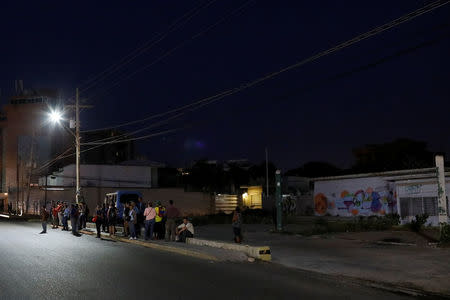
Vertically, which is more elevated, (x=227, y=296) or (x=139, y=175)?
(x=139, y=175)

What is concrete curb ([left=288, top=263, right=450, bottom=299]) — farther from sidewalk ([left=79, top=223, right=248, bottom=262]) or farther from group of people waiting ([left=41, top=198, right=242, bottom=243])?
group of people waiting ([left=41, top=198, right=242, bottom=243])

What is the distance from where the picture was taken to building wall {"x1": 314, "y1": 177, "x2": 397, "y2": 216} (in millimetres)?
31094

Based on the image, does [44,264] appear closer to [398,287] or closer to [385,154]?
[398,287]

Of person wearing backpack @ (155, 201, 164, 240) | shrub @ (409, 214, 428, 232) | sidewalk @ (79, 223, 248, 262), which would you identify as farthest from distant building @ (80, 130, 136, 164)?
sidewalk @ (79, 223, 248, 262)

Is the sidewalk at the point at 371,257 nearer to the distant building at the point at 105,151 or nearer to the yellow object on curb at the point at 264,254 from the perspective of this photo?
the yellow object on curb at the point at 264,254

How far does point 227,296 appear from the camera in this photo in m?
9.09

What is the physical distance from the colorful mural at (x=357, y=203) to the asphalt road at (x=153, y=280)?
18919 mm

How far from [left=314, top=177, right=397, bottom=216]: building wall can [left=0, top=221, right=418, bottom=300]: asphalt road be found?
19.0 m

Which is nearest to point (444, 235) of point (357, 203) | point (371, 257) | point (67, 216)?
point (371, 257)

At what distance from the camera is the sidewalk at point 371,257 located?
1124 cm

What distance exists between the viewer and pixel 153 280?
10.8 meters

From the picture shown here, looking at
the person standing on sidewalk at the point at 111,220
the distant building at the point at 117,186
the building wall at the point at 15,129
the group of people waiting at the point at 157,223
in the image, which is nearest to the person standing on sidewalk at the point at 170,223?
the group of people waiting at the point at 157,223

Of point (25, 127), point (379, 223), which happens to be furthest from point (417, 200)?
point (25, 127)

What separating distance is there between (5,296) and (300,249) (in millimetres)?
10527
